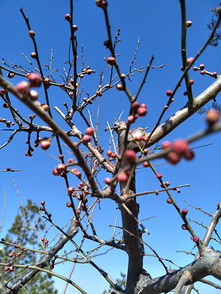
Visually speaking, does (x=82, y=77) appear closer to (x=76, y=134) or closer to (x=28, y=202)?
(x=76, y=134)

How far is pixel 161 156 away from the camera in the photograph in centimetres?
61

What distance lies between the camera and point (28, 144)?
2.77m

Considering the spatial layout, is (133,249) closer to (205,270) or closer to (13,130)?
(205,270)

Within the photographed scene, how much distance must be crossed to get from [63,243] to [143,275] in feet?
6.15

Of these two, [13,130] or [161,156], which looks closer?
[161,156]

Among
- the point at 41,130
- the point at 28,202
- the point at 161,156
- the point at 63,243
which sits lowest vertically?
the point at 161,156

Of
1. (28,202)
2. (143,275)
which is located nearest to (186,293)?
(143,275)

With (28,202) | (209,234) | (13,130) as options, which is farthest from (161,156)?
(28,202)

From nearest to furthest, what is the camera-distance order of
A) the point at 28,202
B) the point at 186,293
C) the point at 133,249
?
the point at 186,293
the point at 133,249
the point at 28,202

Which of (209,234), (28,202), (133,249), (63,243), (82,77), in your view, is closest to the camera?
(209,234)

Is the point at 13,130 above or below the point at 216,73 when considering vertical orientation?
below

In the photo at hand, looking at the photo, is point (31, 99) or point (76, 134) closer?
point (31, 99)

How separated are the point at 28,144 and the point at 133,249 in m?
1.57

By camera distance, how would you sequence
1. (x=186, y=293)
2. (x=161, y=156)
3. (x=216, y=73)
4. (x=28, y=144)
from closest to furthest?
(x=161, y=156) → (x=186, y=293) → (x=216, y=73) → (x=28, y=144)
